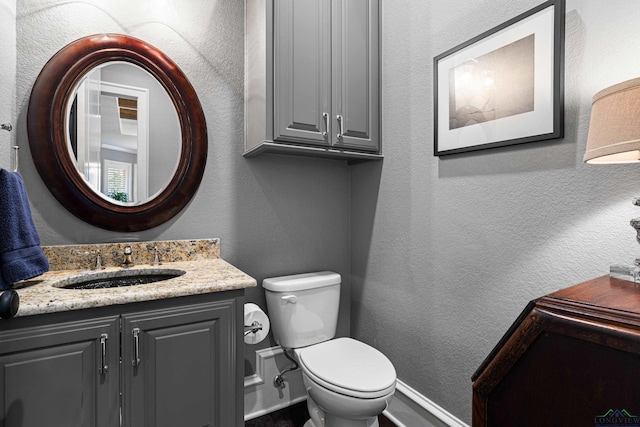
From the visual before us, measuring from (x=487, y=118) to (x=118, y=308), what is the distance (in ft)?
5.44

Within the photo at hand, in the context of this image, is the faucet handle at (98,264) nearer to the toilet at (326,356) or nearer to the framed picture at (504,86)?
the toilet at (326,356)

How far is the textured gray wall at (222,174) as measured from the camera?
4.91 feet

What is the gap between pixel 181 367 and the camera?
48.8 inches

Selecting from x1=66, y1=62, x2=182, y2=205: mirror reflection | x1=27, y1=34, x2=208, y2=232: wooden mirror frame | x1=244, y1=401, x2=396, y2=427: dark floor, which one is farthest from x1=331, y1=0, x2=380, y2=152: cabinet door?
x1=244, y1=401, x2=396, y2=427: dark floor

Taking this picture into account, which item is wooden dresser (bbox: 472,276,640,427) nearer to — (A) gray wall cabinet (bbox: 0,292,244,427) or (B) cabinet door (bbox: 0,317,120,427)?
(A) gray wall cabinet (bbox: 0,292,244,427)

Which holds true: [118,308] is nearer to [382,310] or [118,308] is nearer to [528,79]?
[382,310]

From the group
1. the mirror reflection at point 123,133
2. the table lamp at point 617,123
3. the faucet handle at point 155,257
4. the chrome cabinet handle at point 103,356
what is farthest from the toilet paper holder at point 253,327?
the table lamp at point 617,123

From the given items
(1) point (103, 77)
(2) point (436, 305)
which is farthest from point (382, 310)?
(1) point (103, 77)

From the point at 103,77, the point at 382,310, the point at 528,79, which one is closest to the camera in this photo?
the point at 528,79

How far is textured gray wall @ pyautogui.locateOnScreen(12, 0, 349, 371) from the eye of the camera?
1495mm

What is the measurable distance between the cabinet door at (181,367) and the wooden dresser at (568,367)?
3.16ft

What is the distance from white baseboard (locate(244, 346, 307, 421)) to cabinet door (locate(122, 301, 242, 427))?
2.02 feet

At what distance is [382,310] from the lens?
2.00m

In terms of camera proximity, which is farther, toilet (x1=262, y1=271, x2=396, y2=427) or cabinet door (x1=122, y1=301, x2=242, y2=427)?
toilet (x1=262, y1=271, x2=396, y2=427)
